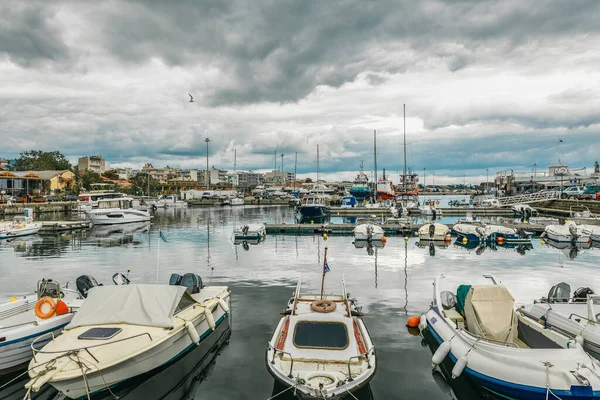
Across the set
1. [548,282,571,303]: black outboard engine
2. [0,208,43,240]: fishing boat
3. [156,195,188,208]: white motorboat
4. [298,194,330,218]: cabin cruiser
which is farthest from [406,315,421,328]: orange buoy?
[156,195,188,208]: white motorboat

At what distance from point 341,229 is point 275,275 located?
83.7 feet

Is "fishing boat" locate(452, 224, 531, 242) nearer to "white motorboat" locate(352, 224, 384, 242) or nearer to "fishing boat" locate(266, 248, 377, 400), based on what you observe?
"white motorboat" locate(352, 224, 384, 242)

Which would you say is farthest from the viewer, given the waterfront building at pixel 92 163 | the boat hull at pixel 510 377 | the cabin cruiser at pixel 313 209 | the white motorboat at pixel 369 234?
the waterfront building at pixel 92 163

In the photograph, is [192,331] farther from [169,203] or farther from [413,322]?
[169,203]

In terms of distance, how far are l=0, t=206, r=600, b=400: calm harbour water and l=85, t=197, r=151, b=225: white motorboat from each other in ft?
34.2

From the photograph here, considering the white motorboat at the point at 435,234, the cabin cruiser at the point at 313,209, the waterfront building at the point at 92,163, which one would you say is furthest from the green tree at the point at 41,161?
the white motorboat at the point at 435,234

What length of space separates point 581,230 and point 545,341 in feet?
119

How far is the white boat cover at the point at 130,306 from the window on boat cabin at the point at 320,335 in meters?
3.97

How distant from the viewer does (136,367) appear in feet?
31.9

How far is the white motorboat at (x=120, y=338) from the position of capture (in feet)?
29.3

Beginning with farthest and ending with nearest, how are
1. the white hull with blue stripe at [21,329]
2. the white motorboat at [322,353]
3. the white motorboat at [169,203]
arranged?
1. the white motorboat at [169,203]
2. the white hull with blue stripe at [21,329]
3. the white motorboat at [322,353]

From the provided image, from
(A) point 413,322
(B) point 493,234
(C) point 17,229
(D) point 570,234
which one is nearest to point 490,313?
(A) point 413,322

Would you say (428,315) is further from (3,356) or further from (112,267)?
(112,267)

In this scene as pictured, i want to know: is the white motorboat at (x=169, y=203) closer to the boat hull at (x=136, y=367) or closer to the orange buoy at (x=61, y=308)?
the orange buoy at (x=61, y=308)
